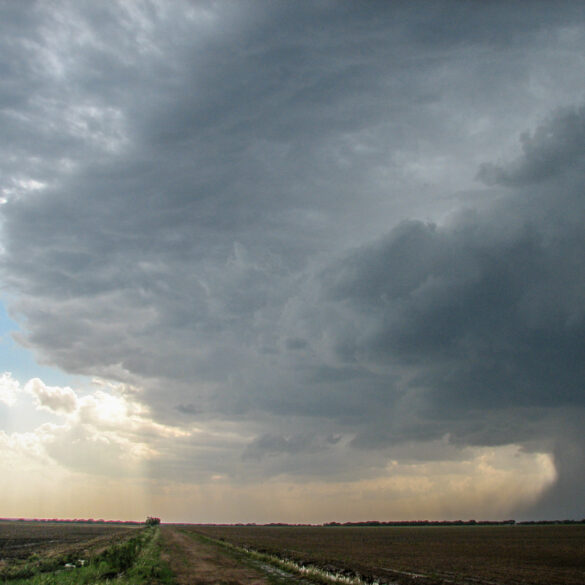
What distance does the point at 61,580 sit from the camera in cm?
3212

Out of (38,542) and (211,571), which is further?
(38,542)

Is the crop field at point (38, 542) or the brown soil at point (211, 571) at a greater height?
the brown soil at point (211, 571)

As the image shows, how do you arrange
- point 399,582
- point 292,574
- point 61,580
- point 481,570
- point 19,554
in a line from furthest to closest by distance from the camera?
point 19,554, point 481,570, point 292,574, point 399,582, point 61,580

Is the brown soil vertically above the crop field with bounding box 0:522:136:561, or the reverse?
the brown soil

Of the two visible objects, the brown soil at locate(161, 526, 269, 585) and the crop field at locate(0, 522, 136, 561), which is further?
the crop field at locate(0, 522, 136, 561)

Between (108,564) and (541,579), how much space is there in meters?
32.6

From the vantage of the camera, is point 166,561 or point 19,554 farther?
point 19,554

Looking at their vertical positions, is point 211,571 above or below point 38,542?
above

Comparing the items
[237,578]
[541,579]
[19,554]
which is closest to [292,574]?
[237,578]

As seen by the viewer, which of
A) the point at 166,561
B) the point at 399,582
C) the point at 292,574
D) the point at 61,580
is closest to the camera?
the point at 61,580

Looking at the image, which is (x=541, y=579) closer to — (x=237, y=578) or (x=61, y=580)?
(x=237, y=578)

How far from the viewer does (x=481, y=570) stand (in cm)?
4231

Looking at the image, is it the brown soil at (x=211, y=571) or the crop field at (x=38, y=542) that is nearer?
the brown soil at (x=211, y=571)

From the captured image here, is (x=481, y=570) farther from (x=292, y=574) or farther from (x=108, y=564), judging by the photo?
(x=108, y=564)
